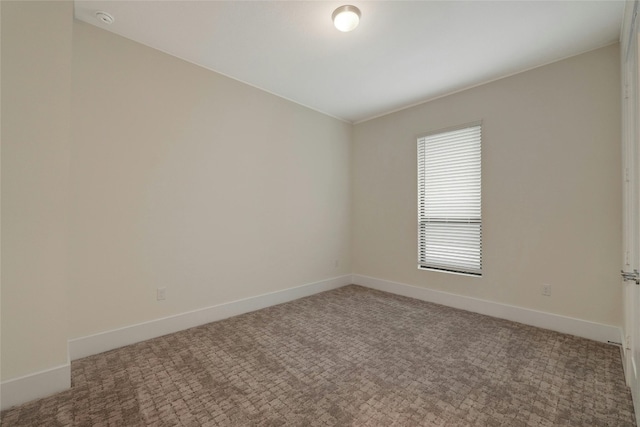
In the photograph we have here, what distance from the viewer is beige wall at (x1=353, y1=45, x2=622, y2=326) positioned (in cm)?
262

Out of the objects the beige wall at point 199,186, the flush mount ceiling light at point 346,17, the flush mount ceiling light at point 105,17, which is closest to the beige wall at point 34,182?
the beige wall at point 199,186

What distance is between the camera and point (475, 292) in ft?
Answer: 11.3

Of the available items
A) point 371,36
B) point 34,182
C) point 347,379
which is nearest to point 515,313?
point 347,379

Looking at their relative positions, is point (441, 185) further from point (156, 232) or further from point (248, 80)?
point (156, 232)

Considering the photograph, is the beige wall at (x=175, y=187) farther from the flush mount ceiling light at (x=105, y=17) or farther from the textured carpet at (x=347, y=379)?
the textured carpet at (x=347, y=379)

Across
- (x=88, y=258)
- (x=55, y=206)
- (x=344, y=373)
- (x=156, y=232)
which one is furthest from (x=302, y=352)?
(x=55, y=206)

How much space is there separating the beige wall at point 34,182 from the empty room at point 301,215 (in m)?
0.01

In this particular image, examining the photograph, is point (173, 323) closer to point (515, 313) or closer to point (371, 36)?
point (371, 36)

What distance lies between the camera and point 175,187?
2861mm

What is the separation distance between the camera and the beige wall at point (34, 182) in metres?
1.72

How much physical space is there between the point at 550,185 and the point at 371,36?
2.44 meters

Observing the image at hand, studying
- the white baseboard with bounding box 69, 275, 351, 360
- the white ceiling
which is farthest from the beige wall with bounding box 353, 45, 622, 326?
the white baseboard with bounding box 69, 275, 351, 360

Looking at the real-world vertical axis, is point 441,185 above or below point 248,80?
below

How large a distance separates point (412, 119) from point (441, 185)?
1.11 m
